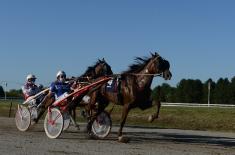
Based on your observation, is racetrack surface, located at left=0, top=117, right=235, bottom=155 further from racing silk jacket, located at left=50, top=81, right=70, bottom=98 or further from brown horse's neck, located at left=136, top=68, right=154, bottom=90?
brown horse's neck, located at left=136, top=68, right=154, bottom=90

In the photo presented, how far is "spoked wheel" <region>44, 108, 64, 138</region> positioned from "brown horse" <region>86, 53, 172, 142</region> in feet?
4.93

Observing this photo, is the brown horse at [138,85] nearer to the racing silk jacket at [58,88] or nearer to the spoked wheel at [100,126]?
the spoked wheel at [100,126]

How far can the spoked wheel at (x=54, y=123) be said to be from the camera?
1559 centimetres

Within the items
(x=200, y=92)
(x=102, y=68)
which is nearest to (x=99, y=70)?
(x=102, y=68)

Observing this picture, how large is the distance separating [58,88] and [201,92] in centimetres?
7389

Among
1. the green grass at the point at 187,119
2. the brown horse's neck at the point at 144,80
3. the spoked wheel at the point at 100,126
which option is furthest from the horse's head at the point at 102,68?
the green grass at the point at 187,119

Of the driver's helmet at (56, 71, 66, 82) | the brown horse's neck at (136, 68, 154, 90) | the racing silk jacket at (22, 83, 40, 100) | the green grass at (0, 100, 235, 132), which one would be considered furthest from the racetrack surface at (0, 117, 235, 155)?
the green grass at (0, 100, 235, 132)

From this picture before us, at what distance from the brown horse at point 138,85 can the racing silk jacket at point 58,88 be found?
1.47m

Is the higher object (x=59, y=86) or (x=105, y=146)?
(x=59, y=86)

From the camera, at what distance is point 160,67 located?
15.4 meters

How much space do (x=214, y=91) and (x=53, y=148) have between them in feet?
246

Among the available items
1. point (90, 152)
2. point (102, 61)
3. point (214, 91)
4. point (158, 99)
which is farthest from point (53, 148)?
point (214, 91)

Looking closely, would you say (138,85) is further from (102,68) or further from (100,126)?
(102,68)

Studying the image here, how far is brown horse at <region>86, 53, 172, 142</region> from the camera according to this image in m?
15.3
